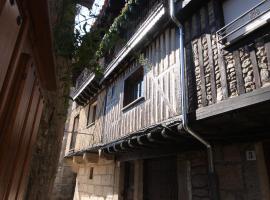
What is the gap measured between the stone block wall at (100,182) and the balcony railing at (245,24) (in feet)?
15.3

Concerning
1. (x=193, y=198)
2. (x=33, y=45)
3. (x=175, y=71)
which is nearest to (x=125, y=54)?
(x=175, y=71)

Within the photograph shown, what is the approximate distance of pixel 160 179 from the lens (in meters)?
5.48

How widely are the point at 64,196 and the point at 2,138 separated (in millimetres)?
13664

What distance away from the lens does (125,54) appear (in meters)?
6.90

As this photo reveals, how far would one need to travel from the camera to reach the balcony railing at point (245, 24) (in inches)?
138

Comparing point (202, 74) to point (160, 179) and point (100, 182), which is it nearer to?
point (160, 179)

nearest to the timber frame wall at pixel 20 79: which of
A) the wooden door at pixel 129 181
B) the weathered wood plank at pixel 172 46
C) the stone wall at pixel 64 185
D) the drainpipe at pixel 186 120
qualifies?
the drainpipe at pixel 186 120

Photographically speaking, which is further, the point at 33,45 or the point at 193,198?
the point at 193,198

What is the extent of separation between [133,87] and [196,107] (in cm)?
332

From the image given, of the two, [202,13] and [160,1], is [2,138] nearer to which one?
[202,13]

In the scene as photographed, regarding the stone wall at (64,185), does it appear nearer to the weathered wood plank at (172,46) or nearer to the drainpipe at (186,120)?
the weathered wood plank at (172,46)

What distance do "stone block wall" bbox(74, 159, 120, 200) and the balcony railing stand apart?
4655 mm

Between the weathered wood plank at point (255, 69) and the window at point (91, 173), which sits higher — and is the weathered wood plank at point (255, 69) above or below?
above

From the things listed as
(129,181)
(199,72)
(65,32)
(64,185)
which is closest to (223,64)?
(199,72)
